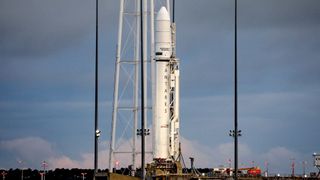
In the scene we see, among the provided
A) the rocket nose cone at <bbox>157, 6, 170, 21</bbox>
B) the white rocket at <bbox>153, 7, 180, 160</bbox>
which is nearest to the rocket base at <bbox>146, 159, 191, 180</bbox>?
the white rocket at <bbox>153, 7, 180, 160</bbox>

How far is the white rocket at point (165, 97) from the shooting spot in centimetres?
11906

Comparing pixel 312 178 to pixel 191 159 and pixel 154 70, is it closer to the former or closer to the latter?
pixel 191 159

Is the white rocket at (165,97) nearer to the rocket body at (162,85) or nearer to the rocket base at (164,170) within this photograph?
the rocket body at (162,85)

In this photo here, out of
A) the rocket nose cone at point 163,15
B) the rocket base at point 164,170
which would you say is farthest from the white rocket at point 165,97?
the rocket base at point 164,170

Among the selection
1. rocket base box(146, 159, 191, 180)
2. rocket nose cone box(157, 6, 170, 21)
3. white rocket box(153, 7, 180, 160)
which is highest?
rocket nose cone box(157, 6, 170, 21)

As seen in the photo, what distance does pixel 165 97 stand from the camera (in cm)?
11988

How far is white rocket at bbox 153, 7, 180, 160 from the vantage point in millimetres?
119062

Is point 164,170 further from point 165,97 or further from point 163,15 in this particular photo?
point 163,15

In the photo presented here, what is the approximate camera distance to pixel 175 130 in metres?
120

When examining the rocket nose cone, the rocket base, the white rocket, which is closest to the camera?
the rocket base

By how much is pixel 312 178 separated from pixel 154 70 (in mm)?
25634

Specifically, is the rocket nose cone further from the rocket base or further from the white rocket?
the rocket base

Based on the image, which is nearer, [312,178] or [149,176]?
[149,176]

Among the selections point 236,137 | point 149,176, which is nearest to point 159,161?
point 149,176
